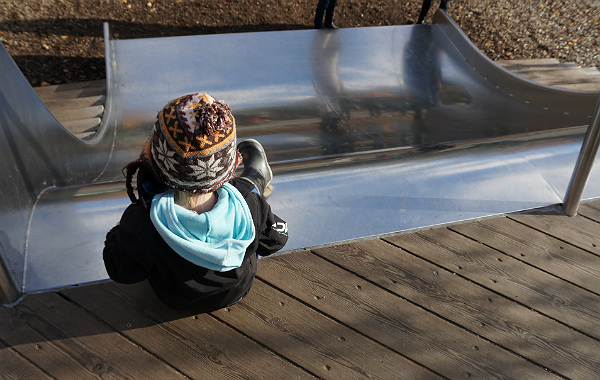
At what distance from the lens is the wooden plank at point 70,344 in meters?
1.44

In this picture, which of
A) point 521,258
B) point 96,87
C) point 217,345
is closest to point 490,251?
point 521,258

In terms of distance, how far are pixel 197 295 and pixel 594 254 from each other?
57.6 inches

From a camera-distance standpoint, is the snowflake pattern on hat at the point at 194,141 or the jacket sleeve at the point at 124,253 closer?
the snowflake pattern on hat at the point at 194,141

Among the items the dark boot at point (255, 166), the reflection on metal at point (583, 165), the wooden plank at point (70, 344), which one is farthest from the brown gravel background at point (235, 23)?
the reflection on metal at point (583, 165)

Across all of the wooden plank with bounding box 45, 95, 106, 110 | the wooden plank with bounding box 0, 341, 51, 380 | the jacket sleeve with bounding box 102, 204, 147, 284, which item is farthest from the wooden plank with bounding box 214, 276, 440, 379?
the wooden plank with bounding box 45, 95, 106, 110

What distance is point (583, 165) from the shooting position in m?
1.89

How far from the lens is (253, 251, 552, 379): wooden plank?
1.54 metres

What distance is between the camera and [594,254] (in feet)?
6.35

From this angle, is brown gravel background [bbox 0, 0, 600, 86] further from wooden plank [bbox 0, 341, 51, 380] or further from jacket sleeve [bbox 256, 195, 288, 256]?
jacket sleeve [bbox 256, 195, 288, 256]

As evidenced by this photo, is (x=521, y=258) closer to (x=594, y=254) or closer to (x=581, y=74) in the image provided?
(x=594, y=254)

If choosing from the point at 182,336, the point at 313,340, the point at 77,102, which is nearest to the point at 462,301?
the point at 313,340

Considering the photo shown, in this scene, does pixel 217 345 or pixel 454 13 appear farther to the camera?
pixel 454 13

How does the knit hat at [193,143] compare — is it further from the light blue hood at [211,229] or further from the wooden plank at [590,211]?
the wooden plank at [590,211]

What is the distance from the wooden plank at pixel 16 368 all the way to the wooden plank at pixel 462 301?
3.09ft
